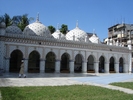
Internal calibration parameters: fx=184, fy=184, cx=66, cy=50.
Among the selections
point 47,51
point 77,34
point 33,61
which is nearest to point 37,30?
point 47,51

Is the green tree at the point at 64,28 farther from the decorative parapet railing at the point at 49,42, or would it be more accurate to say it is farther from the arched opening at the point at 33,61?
the arched opening at the point at 33,61

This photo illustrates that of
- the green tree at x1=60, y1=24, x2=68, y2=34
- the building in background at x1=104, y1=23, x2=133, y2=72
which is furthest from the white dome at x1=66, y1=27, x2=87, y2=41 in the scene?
the building in background at x1=104, y1=23, x2=133, y2=72

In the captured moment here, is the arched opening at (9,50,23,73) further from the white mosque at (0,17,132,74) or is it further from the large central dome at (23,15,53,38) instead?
the large central dome at (23,15,53,38)

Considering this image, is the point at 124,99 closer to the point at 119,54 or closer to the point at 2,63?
the point at 2,63

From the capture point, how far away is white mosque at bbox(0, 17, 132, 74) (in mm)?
20453

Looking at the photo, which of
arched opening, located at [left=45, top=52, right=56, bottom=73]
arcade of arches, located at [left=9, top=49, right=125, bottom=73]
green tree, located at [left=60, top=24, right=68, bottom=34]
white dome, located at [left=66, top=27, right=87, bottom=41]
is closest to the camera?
arcade of arches, located at [left=9, top=49, right=125, bottom=73]

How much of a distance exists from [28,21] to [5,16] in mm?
4639

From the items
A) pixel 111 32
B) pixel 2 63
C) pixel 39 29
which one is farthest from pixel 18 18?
pixel 111 32

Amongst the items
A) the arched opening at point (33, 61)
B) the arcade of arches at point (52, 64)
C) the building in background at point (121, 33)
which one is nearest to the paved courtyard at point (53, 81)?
the arcade of arches at point (52, 64)

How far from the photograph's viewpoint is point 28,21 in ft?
119

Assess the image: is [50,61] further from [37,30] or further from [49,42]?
[37,30]

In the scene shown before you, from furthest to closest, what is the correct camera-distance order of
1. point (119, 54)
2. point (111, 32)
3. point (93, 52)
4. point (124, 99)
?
point (111, 32)
point (119, 54)
point (93, 52)
point (124, 99)

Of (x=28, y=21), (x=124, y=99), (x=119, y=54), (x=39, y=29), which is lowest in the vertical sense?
(x=124, y=99)

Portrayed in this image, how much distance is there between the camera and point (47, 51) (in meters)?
22.8
